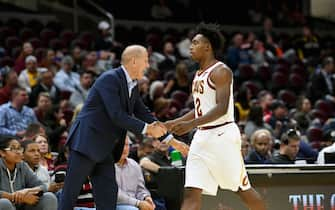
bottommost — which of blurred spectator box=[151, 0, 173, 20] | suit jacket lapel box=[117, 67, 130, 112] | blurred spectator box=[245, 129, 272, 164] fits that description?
blurred spectator box=[245, 129, 272, 164]

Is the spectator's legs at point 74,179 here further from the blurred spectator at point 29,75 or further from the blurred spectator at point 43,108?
the blurred spectator at point 29,75

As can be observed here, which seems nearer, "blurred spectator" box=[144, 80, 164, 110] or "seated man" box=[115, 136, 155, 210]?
"seated man" box=[115, 136, 155, 210]

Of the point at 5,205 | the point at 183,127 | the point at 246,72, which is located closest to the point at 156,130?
the point at 183,127

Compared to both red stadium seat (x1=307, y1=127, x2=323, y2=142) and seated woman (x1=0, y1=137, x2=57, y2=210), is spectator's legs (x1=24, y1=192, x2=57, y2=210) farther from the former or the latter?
red stadium seat (x1=307, y1=127, x2=323, y2=142)

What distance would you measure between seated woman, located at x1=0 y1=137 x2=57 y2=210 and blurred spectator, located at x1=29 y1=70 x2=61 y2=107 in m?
4.14

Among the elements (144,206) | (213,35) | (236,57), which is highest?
(236,57)

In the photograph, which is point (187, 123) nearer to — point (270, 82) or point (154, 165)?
point (154, 165)

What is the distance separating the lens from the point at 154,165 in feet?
27.1

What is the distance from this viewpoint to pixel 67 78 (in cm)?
1216

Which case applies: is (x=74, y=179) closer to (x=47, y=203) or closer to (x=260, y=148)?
(x=47, y=203)

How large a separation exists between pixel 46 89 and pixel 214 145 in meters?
5.96

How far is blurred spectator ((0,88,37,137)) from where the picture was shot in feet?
32.8

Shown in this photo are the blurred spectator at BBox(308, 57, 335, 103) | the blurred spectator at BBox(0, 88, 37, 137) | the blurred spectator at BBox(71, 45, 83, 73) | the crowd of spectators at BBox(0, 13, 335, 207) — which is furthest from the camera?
the blurred spectator at BBox(308, 57, 335, 103)

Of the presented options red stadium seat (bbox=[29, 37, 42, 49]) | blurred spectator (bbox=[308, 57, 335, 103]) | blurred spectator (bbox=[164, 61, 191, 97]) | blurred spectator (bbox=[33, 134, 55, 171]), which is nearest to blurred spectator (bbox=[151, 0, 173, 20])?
red stadium seat (bbox=[29, 37, 42, 49])
